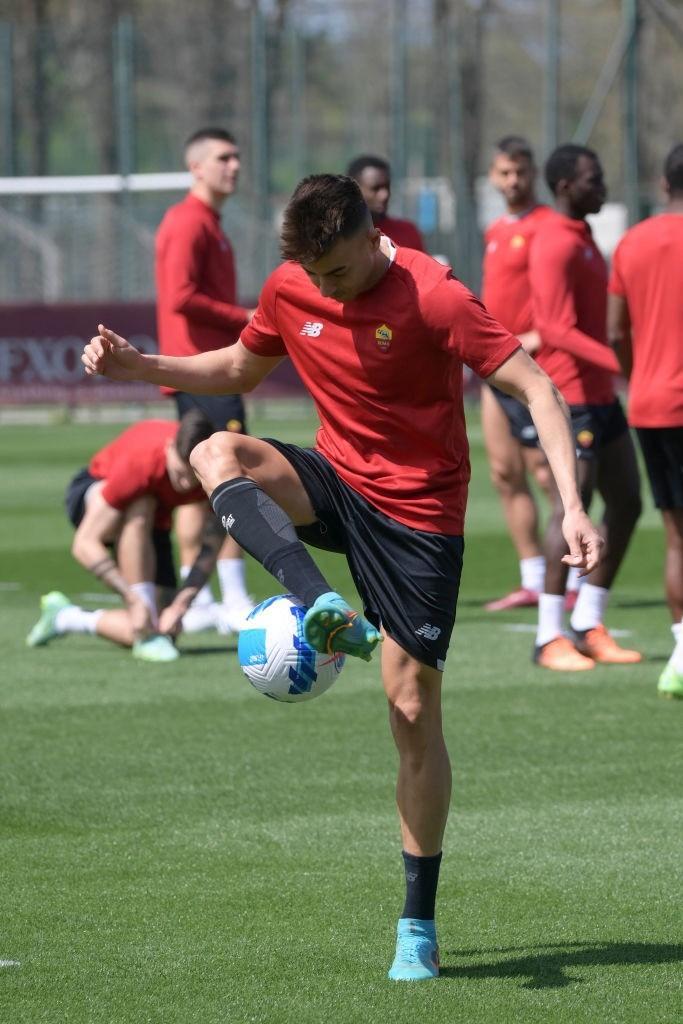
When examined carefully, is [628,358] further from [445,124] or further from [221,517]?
[445,124]

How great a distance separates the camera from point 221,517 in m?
4.81

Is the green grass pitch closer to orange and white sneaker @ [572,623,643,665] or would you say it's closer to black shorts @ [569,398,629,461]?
orange and white sneaker @ [572,623,643,665]

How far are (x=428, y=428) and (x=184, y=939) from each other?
154cm

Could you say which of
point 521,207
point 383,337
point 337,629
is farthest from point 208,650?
point 337,629

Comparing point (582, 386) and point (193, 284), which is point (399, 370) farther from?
point (193, 284)

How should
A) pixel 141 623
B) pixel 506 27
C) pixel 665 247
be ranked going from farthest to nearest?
pixel 506 27 < pixel 141 623 < pixel 665 247

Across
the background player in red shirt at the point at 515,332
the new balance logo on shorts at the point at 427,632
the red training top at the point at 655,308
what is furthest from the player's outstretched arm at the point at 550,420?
the background player in red shirt at the point at 515,332

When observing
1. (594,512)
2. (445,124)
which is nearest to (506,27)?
(445,124)

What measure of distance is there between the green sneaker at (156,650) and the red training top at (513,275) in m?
2.90

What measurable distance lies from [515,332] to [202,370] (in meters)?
5.86

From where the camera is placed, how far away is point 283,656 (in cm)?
459

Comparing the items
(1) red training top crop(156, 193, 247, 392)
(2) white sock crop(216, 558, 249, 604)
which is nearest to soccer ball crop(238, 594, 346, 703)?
(1) red training top crop(156, 193, 247, 392)

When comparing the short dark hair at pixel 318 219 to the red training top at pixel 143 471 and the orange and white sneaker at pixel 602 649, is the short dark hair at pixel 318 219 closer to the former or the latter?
the red training top at pixel 143 471

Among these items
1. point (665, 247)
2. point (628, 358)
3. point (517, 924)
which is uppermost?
point (665, 247)
